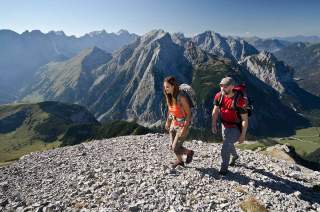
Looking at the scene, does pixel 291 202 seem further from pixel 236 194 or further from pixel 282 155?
pixel 282 155

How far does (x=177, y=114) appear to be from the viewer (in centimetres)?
1888

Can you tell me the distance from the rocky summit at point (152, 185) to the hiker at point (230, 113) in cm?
221

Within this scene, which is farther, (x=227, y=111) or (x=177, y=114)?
(x=177, y=114)

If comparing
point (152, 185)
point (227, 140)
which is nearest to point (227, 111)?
point (227, 140)

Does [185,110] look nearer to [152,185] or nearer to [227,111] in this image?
[227,111]

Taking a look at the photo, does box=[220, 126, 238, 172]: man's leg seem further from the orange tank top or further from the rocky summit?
the orange tank top

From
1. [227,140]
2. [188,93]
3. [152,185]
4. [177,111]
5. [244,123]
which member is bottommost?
[152,185]

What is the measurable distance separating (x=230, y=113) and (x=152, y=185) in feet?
17.4

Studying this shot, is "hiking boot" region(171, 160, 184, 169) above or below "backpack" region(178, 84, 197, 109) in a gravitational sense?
below

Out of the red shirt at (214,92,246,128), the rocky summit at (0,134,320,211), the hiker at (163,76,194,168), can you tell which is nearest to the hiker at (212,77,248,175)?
the red shirt at (214,92,246,128)

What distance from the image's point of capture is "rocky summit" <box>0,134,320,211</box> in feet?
51.5

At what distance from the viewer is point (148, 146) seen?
92.4ft

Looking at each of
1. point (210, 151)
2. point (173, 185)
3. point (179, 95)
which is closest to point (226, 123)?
point (179, 95)

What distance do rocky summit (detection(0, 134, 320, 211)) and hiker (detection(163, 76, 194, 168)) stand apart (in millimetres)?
1536
